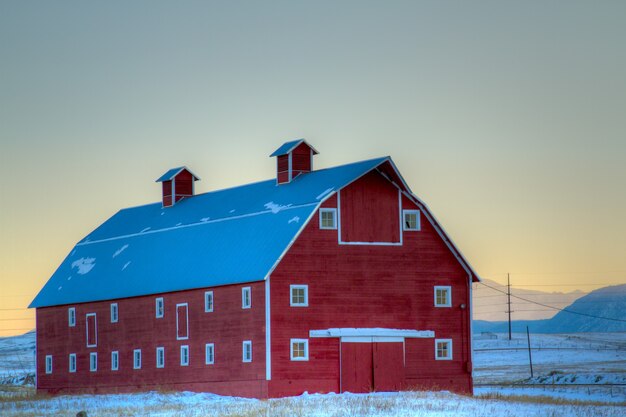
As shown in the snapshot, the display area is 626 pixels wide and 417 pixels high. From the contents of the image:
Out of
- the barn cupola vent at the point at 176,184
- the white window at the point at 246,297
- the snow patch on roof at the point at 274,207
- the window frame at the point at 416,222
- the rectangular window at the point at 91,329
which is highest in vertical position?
the barn cupola vent at the point at 176,184

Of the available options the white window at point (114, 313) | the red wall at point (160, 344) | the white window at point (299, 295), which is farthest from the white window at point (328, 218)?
the white window at point (114, 313)

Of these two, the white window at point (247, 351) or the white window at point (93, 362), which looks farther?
the white window at point (93, 362)

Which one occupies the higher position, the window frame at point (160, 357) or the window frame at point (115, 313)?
the window frame at point (115, 313)

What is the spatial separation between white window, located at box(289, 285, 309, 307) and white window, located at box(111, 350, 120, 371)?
1366 centimetres

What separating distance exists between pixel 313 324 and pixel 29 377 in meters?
40.5

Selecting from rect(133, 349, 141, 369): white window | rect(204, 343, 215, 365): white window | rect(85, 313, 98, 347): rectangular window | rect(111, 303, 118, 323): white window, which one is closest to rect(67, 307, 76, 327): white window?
rect(85, 313, 98, 347): rectangular window

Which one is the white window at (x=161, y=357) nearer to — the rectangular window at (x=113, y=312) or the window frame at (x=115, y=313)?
the window frame at (x=115, y=313)

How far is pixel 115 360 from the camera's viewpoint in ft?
228

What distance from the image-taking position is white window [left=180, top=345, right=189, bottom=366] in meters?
63.9

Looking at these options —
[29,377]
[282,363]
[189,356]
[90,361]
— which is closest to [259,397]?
[282,363]

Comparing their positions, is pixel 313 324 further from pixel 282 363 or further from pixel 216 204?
pixel 216 204

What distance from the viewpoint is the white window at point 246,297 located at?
59562mm

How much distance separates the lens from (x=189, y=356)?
209 feet

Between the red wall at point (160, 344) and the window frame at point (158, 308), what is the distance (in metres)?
0.22
